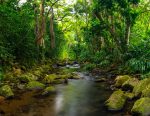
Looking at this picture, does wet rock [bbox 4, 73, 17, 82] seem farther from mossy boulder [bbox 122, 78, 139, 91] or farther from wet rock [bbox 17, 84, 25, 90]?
mossy boulder [bbox 122, 78, 139, 91]

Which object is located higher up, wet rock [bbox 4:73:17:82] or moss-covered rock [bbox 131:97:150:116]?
wet rock [bbox 4:73:17:82]

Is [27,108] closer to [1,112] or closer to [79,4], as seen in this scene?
[1,112]

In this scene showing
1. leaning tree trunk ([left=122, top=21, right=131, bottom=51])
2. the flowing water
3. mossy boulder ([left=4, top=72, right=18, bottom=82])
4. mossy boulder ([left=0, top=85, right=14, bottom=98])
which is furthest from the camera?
leaning tree trunk ([left=122, top=21, right=131, bottom=51])

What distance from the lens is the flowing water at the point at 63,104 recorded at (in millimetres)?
8641

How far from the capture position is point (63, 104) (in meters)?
9.93

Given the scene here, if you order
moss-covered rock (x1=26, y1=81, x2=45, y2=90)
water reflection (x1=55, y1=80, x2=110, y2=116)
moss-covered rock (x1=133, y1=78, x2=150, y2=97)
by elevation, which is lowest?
water reflection (x1=55, y1=80, x2=110, y2=116)

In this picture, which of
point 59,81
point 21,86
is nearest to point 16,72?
point 21,86

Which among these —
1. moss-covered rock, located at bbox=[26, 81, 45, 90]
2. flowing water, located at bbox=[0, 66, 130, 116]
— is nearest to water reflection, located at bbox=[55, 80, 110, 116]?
flowing water, located at bbox=[0, 66, 130, 116]

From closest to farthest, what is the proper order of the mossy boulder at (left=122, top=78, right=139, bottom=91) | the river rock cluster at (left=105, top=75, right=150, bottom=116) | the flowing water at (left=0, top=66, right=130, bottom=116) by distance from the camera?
the river rock cluster at (left=105, top=75, right=150, bottom=116) → the flowing water at (left=0, top=66, right=130, bottom=116) → the mossy boulder at (left=122, top=78, right=139, bottom=91)

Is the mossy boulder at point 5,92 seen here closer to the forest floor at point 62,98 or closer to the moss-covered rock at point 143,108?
the forest floor at point 62,98

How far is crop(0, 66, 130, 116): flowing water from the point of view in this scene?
8641 millimetres

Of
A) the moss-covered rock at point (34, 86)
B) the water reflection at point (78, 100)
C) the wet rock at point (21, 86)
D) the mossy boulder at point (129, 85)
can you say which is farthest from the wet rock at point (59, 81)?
the mossy boulder at point (129, 85)

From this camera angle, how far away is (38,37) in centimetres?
2284

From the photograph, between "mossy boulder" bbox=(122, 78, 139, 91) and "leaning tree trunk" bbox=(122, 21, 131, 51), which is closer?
"mossy boulder" bbox=(122, 78, 139, 91)
